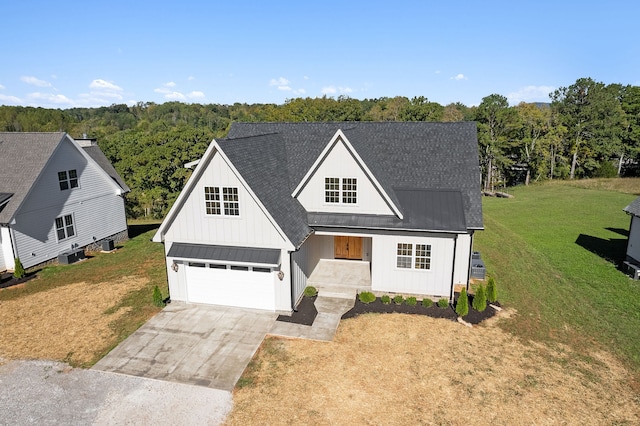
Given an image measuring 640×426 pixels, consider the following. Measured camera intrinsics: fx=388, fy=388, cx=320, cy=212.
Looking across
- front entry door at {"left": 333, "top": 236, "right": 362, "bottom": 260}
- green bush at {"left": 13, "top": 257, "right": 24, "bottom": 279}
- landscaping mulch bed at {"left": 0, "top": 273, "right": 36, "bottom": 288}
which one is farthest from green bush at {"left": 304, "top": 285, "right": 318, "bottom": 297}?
green bush at {"left": 13, "top": 257, "right": 24, "bottom": 279}

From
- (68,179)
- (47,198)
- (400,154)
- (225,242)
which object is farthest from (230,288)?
(68,179)

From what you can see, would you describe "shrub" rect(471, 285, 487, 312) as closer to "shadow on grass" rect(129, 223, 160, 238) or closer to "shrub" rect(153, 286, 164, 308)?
"shrub" rect(153, 286, 164, 308)

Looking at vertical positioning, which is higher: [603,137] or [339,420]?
[603,137]

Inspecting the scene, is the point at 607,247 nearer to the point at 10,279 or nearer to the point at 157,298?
the point at 157,298

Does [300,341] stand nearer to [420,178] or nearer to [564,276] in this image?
[420,178]

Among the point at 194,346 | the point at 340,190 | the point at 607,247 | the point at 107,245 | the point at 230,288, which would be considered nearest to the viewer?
the point at 194,346

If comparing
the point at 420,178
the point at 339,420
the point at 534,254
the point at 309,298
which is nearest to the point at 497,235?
the point at 534,254
